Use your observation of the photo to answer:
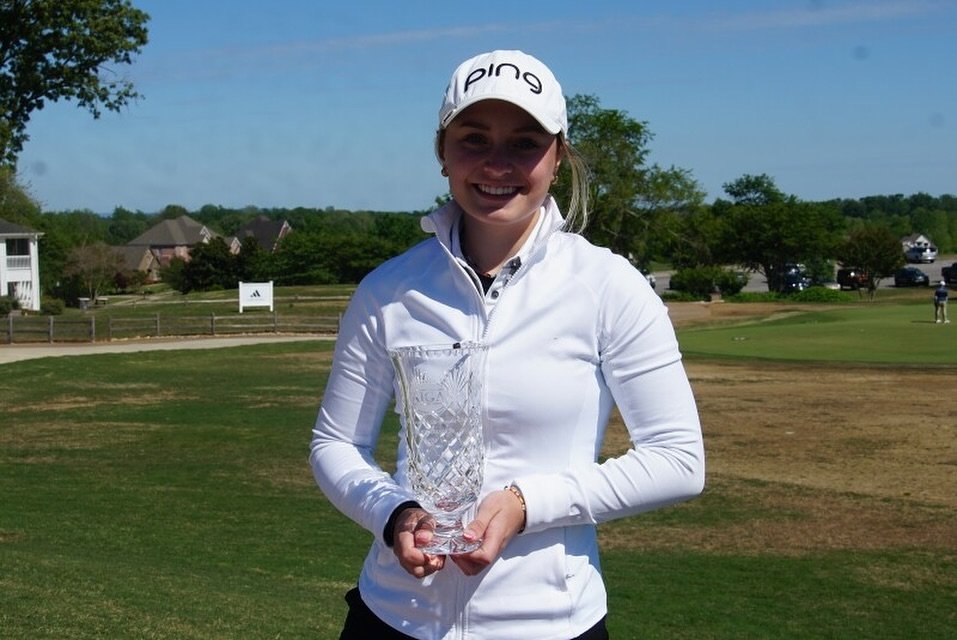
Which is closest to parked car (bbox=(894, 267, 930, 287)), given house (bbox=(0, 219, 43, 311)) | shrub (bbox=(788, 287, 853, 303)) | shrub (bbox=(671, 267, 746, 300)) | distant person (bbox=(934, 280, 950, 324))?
shrub (bbox=(671, 267, 746, 300))

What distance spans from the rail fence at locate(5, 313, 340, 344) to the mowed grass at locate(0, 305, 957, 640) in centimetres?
2164

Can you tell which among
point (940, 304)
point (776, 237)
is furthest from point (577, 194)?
point (776, 237)

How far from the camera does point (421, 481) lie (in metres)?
2.54

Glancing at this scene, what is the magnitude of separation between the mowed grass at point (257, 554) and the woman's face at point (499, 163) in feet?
15.9

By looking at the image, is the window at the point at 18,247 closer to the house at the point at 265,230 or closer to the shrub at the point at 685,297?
the shrub at the point at 685,297

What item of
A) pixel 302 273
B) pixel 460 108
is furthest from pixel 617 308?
pixel 302 273

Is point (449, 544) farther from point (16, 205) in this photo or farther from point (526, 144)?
point (16, 205)

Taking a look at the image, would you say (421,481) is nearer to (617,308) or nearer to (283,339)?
(617,308)

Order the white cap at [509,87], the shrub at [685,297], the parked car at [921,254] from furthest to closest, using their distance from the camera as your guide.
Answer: the parked car at [921,254] < the shrub at [685,297] < the white cap at [509,87]

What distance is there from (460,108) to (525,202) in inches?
9.3

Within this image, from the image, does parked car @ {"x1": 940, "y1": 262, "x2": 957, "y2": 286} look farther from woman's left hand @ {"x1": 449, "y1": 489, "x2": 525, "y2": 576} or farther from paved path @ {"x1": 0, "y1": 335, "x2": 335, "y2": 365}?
woman's left hand @ {"x1": 449, "y1": 489, "x2": 525, "y2": 576}

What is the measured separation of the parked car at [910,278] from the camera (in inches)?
3088

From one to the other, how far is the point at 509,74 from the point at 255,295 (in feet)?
172

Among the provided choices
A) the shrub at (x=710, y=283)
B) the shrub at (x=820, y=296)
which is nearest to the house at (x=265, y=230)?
the shrub at (x=710, y=283)
